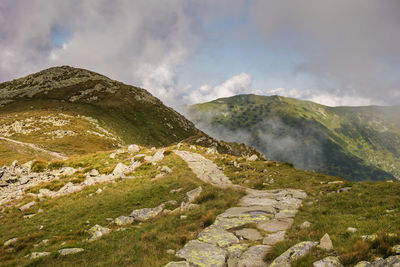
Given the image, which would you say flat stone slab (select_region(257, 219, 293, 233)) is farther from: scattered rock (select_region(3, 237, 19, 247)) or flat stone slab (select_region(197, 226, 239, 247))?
scattered rock (select_region(3, 237, 19, 247))

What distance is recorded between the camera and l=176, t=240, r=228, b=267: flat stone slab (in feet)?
29.3

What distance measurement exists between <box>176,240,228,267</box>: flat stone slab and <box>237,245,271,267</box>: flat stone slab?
827 mm

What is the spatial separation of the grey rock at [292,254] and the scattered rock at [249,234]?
2.85 metres

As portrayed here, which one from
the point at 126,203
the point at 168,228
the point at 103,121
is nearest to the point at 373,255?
the point at 168,228

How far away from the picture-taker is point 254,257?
8.89 metres

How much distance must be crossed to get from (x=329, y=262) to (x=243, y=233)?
5357mm

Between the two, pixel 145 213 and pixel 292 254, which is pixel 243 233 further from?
pixel 145 213

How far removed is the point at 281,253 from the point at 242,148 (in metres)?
72.5

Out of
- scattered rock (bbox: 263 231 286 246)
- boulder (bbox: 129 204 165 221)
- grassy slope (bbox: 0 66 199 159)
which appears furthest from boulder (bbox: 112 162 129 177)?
grassy slope (bbox: 0 66 199 159)

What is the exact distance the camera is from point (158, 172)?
3014cm

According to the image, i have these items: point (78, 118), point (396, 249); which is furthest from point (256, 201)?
A: point (78, 118)

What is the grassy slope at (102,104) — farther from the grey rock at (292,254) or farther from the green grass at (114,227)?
the grey rock at (292,254)

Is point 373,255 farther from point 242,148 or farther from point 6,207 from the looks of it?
point 242,148

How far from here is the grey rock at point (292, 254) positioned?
758cm
